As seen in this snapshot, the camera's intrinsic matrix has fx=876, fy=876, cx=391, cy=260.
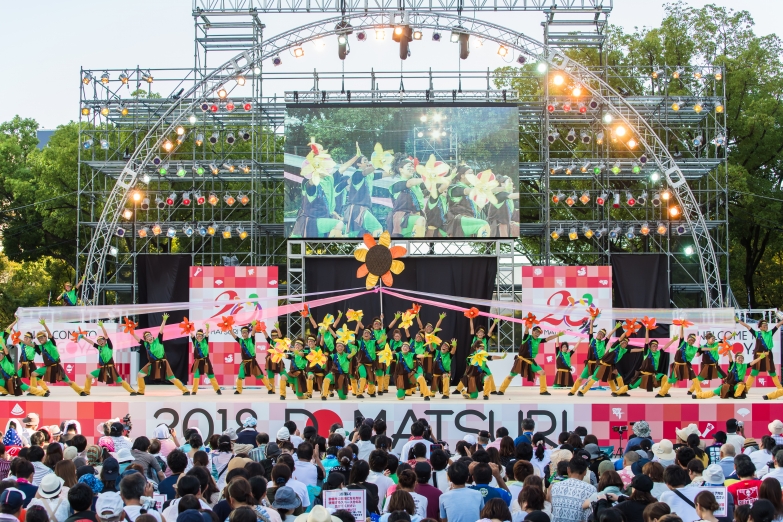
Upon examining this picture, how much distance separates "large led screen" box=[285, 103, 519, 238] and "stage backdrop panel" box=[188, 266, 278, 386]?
4.88 ft

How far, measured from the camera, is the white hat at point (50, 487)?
5930 mm

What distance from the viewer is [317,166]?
66.2 feet

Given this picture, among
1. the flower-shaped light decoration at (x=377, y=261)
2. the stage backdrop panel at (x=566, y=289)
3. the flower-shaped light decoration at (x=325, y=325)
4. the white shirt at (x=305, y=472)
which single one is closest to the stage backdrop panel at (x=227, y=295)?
the flower-shaped light decoration at (x=377, y=261)

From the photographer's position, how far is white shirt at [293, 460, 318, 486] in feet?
24.0

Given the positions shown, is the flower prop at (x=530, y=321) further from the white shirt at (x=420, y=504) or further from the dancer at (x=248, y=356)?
the white shirt at (x=420, y=504)

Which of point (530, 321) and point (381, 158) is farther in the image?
point (381, 158)

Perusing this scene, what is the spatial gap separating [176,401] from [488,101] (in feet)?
36.3

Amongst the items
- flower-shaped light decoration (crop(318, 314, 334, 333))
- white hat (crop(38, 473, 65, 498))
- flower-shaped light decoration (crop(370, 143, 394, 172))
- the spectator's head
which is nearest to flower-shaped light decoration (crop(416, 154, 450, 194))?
flower-shaped light decoration (crop(370, 143, 394, 172))

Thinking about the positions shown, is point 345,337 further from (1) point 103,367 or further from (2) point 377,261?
(1) point 103,367

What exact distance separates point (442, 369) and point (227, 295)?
595 cm

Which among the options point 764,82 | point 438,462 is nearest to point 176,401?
point 438,462

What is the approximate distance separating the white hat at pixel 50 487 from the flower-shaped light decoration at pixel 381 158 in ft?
48.5

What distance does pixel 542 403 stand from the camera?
13820 mm

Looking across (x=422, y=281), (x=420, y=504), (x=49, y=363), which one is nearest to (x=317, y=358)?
(x=49, y=363)
